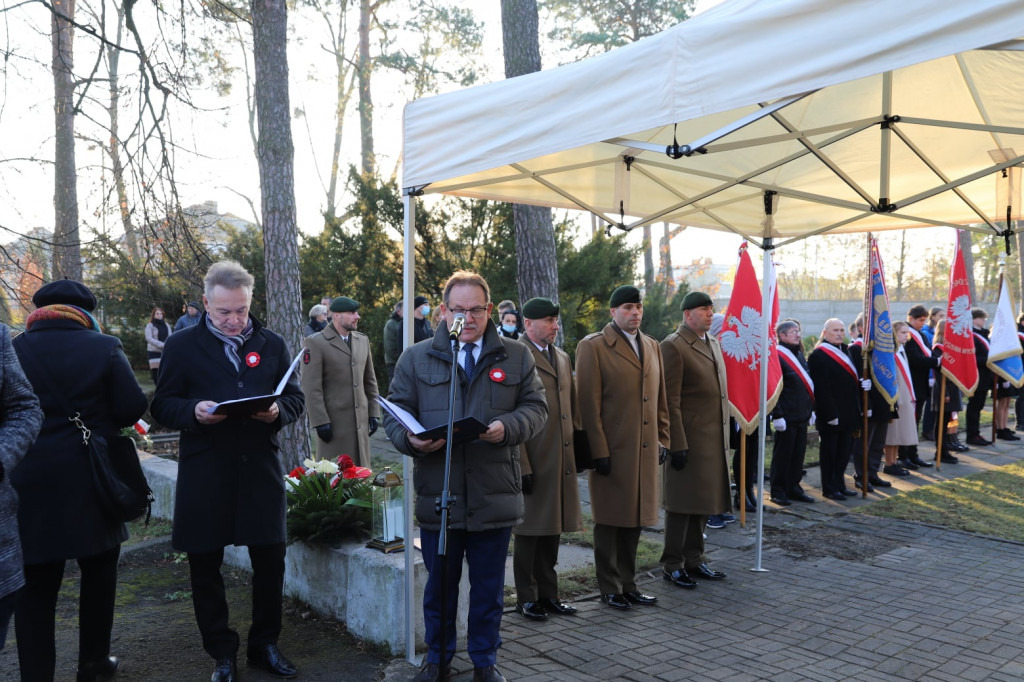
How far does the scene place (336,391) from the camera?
7441 millimetres

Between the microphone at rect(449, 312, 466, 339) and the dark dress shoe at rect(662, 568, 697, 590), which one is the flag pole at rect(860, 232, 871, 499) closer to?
the dark dress shoe at rect(662, 568, 697, 590)

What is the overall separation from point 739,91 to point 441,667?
9.72 ft

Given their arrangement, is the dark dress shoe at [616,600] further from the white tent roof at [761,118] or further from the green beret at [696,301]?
the white tent roof at [761,118]

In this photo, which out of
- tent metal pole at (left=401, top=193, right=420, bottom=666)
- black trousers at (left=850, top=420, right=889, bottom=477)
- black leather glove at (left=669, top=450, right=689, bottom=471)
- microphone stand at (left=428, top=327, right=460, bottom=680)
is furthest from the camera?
black trousers at (left=850, top=420, right=889, bottom=477)

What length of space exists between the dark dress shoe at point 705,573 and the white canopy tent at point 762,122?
259 centimetres

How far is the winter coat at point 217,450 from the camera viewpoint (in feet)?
13.3

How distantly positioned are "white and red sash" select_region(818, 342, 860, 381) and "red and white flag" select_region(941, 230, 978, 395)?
2.26 metres

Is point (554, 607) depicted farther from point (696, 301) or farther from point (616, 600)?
point (696, 301)

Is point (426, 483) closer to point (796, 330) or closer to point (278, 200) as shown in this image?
point (278, 200)

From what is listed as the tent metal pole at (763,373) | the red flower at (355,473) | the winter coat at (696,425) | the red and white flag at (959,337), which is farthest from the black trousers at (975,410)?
the red flower at (355,473)

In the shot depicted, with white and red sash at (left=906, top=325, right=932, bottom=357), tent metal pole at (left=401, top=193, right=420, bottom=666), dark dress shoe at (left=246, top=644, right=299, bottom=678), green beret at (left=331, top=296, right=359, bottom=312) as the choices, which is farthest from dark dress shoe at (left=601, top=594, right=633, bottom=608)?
white and red sash at (left=906, top=325, right=932, bottom=357)

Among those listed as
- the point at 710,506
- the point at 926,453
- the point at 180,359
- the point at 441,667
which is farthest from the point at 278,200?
the point at 926,453

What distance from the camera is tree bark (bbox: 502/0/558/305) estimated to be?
10203mm

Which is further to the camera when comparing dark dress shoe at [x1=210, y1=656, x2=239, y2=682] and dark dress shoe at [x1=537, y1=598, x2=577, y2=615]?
dark dress shoe at [x1=537, y1=598, x2=577, y2=615]
